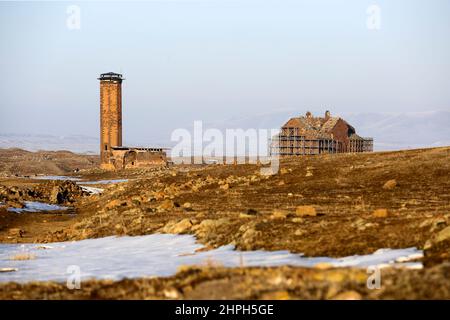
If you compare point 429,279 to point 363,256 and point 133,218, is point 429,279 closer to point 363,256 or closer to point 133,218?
point 363,256

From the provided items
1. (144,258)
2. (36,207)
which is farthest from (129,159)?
(144,258)

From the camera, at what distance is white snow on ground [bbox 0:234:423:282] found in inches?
491

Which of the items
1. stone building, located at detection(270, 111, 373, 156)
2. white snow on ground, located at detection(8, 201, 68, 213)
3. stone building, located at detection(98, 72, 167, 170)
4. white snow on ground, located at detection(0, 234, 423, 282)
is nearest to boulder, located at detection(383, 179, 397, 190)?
white snow on ground, located at detection(0, 234, 423, 282)

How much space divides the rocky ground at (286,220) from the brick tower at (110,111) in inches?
1940

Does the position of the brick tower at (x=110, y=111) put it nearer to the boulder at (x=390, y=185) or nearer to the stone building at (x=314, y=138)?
the stone building at (x=314, y=138)

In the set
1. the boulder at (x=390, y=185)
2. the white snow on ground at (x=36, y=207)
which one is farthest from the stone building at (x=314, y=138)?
the boulder at (x=390, y=185)

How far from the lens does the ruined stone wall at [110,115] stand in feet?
316

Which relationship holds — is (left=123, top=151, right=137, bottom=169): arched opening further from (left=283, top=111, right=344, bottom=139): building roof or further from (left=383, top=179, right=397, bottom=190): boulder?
(left=383, top=179, right=397, bottom=190): boulder

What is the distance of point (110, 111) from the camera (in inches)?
3809

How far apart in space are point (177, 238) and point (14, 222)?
15825 millimetres

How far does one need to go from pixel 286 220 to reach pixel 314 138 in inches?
2648

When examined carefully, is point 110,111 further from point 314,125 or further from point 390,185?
point 390,185

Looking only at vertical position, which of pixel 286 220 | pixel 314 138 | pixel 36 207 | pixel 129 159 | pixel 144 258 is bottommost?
pixel 36 207
